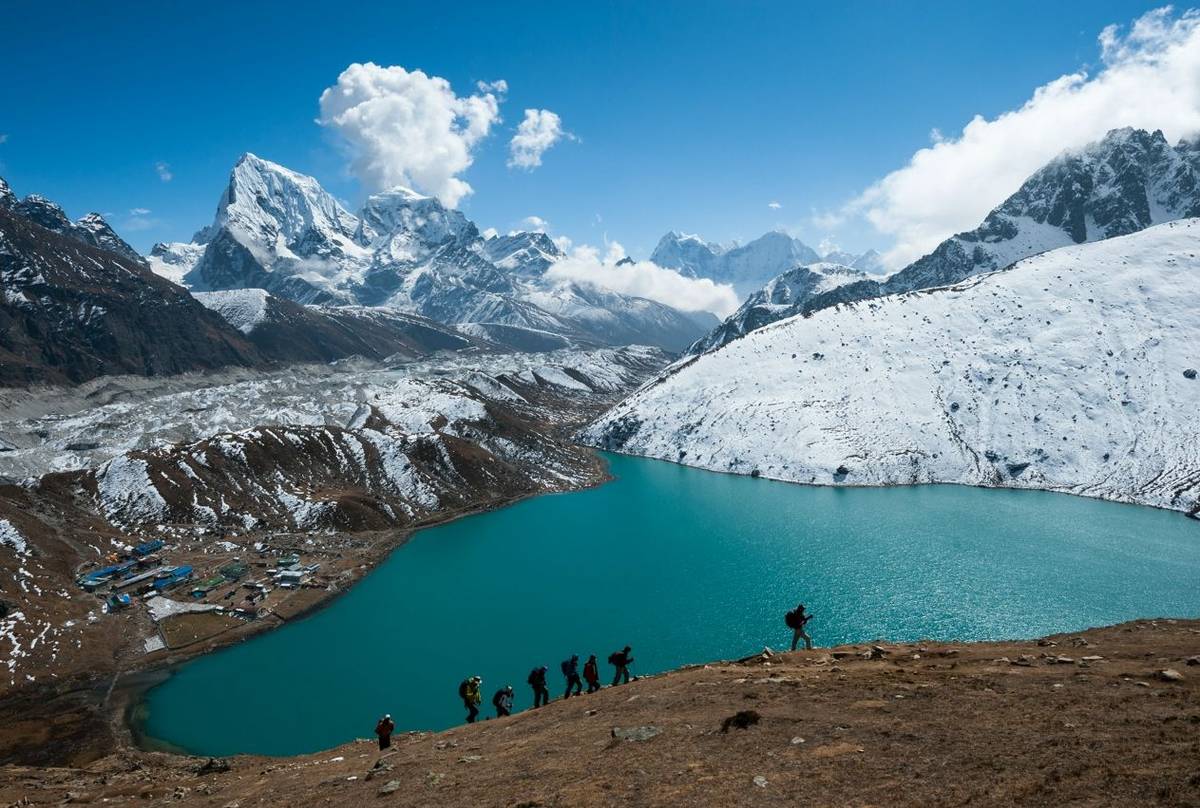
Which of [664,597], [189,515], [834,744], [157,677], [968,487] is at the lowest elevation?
Answer: [968,487]

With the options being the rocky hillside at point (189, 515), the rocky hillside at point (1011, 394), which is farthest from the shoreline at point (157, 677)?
the rocky hillside at point (1011, 394)

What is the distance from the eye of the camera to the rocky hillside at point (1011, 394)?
453 feet

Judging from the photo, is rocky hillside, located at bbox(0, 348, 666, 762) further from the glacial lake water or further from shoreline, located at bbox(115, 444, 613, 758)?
the glacial lake water

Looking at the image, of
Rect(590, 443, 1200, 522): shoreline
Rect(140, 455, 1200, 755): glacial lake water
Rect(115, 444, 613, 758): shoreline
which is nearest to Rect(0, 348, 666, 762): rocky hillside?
Rect(115, 444, 613, 758): shoreline

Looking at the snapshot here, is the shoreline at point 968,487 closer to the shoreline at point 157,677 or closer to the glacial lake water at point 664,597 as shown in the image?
the glacial lake water at point 664,597

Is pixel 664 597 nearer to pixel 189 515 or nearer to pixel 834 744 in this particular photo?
pixel 834 744

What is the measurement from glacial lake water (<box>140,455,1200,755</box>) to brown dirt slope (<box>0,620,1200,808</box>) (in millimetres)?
39413

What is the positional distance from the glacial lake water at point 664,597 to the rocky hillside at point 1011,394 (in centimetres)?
1619

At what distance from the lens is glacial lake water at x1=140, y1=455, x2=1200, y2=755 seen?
67500mm

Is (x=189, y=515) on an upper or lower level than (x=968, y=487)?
upper

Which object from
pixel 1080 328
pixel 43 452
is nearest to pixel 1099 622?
→ pixel 1080 328

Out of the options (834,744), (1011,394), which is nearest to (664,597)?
(834,744)

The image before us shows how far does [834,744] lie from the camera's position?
17859 millimetres

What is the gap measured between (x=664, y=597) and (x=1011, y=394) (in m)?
123
